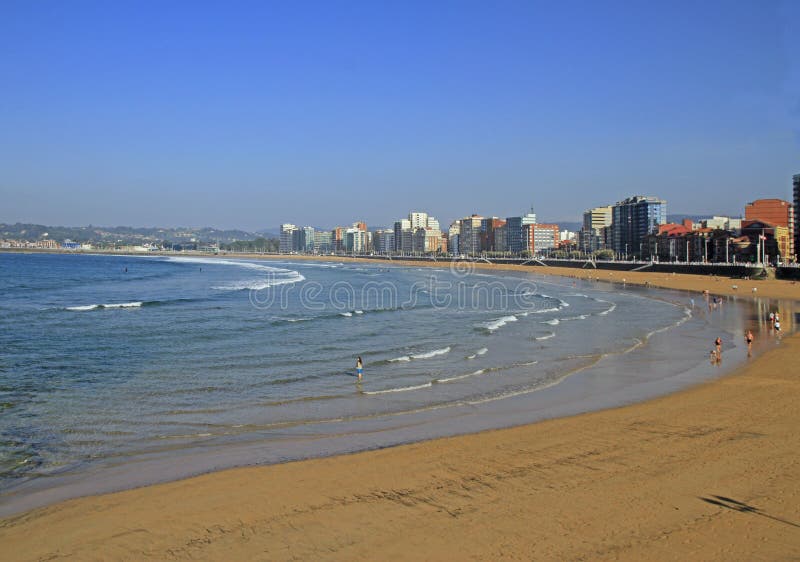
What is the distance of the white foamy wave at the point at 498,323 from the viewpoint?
2947 cm

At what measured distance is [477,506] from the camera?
8.18 metres

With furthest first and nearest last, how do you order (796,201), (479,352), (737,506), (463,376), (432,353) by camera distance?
(796,201) → (479,352) → (432,353) → (463,376) → (737,506)

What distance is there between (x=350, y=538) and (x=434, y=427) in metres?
5.53

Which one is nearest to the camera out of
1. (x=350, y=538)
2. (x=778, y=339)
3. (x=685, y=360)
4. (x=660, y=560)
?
(x=660, y=560)

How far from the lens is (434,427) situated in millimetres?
12664

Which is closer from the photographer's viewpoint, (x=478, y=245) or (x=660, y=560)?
(x=660, y=560)

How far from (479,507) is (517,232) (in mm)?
178878

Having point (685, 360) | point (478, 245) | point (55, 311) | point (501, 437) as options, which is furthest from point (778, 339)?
point (478, 245)

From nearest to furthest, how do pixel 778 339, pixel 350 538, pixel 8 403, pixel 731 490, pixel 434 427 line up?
1. pixel 350 538
2. pixel 731 490
3. pixel 434 427
4. pixel 8 403
5. pixel 778 339

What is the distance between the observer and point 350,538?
7.27 m

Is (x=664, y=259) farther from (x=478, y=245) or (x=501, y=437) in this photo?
(x=501, y=437)

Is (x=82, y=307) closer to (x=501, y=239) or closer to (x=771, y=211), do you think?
(x=771, y=211)

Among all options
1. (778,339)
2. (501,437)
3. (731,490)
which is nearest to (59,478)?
(501,437)

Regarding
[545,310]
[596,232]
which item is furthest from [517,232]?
[545,310]
